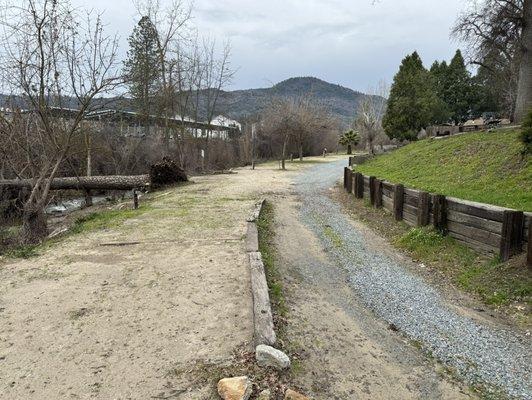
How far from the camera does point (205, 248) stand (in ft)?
22.9

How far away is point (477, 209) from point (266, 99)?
37.9 metres

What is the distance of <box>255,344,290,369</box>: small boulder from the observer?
327 centimetres

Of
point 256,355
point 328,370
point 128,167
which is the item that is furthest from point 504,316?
point 128,167

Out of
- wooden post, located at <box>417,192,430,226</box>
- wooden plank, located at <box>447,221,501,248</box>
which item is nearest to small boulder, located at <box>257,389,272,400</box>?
wooden plank, located at <box>447,221,501,248</box>

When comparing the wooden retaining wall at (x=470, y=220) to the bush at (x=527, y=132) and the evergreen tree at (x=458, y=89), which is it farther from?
the evergreen tree at (x=458, y=89)

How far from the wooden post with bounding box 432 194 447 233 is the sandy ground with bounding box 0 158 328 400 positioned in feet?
11.6

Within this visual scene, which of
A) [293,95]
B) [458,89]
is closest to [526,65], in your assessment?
Result: [293,95]

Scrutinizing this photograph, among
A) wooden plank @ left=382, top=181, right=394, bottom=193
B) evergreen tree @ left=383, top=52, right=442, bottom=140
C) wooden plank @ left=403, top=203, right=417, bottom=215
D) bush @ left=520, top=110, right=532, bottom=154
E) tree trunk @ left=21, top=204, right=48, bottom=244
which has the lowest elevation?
tree trunk @ left=21, top=204, right=48, bottom=244

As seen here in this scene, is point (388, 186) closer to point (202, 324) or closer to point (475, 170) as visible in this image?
point (475, 170)

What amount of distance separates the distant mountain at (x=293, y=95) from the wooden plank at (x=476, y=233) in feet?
86.0

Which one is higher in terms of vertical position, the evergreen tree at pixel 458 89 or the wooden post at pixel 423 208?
the evergreen tree at pixel 458 89

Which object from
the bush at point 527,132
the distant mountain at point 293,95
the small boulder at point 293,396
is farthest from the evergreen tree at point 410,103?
the small boulder at point 293,396

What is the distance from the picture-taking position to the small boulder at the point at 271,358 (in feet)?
10.7

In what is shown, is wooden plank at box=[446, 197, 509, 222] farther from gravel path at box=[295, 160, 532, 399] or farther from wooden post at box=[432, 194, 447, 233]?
gravel path at box=[295, 160, 532, 399]
